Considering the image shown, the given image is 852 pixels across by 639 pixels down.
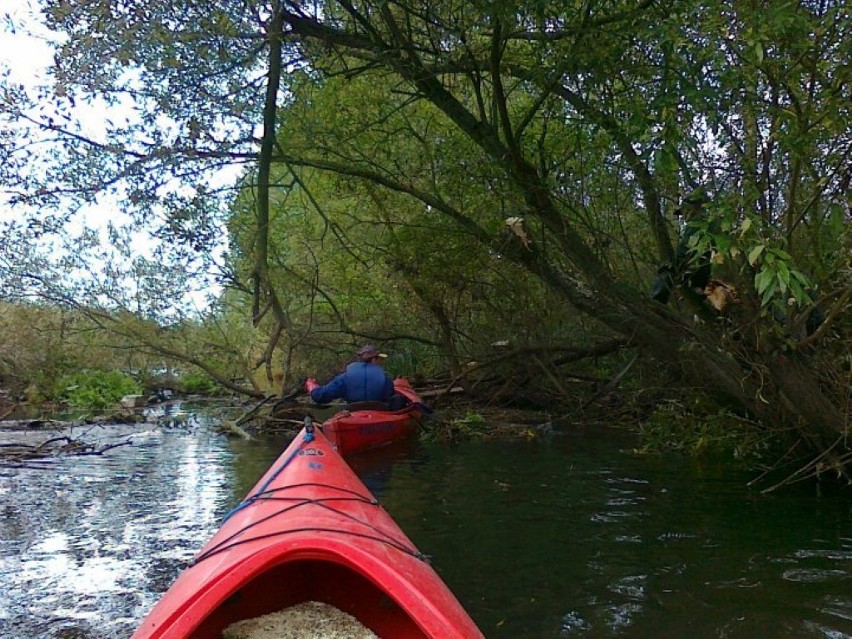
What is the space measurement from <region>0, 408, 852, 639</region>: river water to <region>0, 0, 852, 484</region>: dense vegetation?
1071 mm

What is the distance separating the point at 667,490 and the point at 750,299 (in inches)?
84.6

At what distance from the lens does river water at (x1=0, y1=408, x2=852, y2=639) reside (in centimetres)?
395

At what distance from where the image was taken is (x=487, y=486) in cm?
732

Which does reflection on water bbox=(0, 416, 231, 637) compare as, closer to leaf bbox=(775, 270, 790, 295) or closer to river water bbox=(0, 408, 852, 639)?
river water bbox=(0, 408, 852, 639)

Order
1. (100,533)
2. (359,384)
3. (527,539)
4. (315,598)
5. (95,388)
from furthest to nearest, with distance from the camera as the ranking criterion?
(95,388) < (359,384) < (100,533) < (527,539) < (315,598)

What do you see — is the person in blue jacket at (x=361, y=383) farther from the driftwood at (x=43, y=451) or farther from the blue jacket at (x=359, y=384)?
the driftwood at (x=43, y=451)

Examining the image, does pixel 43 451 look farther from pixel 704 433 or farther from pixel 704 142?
pixel 704 142

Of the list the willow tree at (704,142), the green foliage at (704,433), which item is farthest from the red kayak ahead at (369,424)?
the green foliage at (704,433)

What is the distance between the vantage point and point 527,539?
542 centimetres

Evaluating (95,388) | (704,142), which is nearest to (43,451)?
Answer: (95,388)

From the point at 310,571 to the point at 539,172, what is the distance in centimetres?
620

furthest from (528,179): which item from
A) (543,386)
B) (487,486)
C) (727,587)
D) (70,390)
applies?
(70,390)

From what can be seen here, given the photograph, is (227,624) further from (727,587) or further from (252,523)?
(727,587)

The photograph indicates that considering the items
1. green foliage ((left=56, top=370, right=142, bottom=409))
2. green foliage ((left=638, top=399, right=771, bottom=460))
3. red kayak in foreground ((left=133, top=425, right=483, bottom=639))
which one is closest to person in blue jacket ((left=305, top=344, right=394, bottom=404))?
green foliage ((left=638, top=399, right=771, bottom=460))
